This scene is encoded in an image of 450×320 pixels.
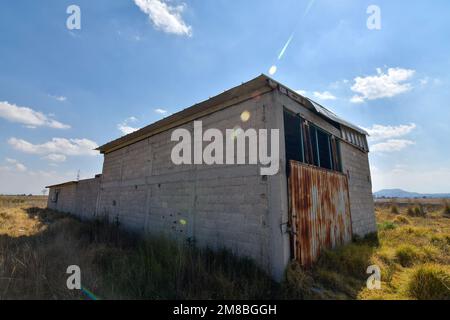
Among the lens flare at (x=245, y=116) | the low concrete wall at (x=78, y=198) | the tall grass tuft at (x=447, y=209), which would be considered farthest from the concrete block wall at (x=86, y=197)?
the tall grass tuft at (x=447, y=209)

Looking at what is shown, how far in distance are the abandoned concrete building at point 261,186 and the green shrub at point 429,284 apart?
1823 mm

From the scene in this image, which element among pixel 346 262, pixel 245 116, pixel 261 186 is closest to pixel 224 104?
pixel 245 116

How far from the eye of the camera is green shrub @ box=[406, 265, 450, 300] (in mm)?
3754

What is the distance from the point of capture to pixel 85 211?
14211 millimetres

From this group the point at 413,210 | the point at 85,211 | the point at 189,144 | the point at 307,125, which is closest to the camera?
the point at 307,125

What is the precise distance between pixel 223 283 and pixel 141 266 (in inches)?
71.1

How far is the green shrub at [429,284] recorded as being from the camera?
3754mm

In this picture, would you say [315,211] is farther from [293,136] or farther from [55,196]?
[55,196]

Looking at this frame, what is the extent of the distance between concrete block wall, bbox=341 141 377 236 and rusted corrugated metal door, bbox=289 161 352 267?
88 centimetres

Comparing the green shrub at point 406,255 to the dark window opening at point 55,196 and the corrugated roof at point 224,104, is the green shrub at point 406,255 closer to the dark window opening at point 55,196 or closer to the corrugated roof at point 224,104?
the corrugated roof at point 224,104

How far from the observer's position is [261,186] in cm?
496
